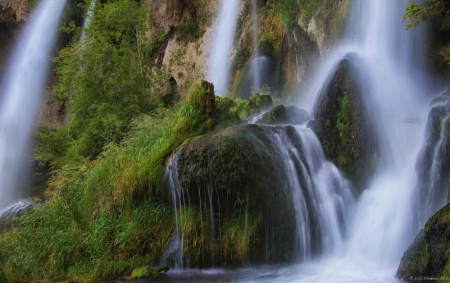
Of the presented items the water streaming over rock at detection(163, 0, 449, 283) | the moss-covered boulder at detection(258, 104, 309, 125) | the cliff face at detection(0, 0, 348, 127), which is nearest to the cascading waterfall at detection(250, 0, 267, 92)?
the cliff face at detection(0, 0, 348, 127)

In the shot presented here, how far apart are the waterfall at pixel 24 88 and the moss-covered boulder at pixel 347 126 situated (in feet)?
46.1

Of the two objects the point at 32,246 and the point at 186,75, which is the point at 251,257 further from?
the point at 186,75

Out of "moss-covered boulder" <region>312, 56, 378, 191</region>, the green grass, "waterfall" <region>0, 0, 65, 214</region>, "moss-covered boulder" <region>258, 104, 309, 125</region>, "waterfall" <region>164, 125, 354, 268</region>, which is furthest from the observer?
"waterfall" <region>0, 0, 65, 214</region>

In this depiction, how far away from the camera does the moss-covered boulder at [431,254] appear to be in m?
5.98

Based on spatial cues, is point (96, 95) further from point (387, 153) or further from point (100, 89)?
point (387, 153)

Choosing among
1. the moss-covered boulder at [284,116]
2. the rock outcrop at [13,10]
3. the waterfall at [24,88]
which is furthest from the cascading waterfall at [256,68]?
the rock outcrop at [13,10]

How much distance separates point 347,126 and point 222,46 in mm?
10418

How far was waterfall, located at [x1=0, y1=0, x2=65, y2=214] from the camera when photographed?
66.9ft

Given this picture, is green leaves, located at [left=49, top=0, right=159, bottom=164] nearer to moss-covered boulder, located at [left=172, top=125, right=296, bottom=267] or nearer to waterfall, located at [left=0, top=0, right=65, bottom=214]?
moss-covered boulder, located at [left=172, top=125, right=296, bottom=267]

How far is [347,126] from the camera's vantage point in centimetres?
1048

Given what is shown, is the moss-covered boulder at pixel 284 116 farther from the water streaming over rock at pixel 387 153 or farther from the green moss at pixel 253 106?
the green moss at pixel 253 106

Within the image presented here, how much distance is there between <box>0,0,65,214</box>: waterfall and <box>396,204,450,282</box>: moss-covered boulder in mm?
17075

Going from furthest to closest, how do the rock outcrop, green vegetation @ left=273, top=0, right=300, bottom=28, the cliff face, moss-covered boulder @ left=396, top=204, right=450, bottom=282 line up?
the rock outcrop
green vegetation @ left=273, top=0, right=300, bottom=28
the cliff face
moss-covered boulder @ left=396, top=204, right=450, bottom=282

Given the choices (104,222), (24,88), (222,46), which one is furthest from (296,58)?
(24,88)
